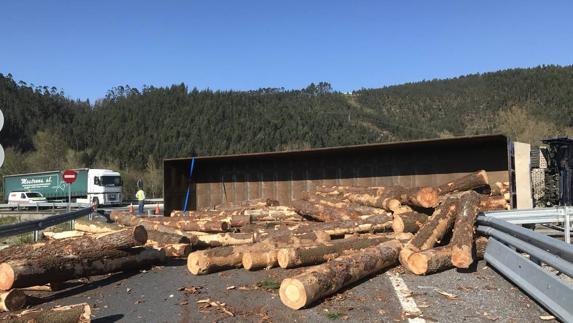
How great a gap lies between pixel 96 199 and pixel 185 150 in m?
60.8

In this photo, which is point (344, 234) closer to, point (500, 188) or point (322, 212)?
point (322, 212)

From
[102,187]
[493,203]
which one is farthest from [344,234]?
[102,187]

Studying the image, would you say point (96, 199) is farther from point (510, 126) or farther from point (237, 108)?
point (237, 108)

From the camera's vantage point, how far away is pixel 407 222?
9.82 meters

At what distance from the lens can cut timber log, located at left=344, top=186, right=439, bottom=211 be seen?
10.1 meters

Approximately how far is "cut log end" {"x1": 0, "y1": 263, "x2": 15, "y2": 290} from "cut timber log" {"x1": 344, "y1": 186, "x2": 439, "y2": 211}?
7.32 metres

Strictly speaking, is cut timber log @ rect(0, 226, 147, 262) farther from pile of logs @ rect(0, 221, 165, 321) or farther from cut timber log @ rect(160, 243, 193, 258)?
cut timber log @ rect(160, 243, 193, 258)

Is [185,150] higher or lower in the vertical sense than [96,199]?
higher

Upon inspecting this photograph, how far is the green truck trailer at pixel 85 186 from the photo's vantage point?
4521cm

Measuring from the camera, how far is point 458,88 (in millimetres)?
126062

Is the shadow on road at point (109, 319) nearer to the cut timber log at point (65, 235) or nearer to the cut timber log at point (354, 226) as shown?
the cut timber log at point (354, 226)

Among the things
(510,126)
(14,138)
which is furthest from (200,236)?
(14,138)

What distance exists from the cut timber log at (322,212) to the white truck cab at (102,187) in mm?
36148

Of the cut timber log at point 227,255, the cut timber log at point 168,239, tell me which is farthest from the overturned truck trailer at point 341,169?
the cut timber log at point 168,239
